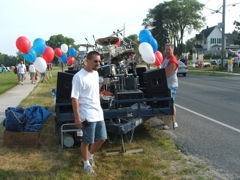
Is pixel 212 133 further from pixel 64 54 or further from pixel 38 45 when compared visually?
pixel 64 54

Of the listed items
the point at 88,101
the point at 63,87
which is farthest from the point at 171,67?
the point at 88,101

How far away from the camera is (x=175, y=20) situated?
79.2 m

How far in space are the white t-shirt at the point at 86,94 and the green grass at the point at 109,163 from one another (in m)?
0.84

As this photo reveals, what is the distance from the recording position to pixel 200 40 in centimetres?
10194

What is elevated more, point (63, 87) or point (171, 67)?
point (171, 67)

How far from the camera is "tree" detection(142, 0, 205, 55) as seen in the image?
3073 inches

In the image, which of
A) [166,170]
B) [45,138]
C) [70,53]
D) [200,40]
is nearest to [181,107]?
[45,138]

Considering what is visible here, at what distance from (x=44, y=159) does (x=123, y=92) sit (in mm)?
2043

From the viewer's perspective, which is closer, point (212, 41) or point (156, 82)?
point (156, 82)

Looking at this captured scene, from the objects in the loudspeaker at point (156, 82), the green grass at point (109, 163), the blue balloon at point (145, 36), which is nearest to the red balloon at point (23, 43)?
the blue balloon at point (145, 36)

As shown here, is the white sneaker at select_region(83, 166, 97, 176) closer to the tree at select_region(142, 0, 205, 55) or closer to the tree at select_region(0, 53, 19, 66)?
the tree at select_region(142, 0, 205, 55)

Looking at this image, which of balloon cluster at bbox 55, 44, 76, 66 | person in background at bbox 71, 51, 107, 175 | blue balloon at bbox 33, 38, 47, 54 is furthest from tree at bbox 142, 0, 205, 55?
person in background at bbox 71, 51, 107, 175

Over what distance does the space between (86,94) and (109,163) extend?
1.25 m

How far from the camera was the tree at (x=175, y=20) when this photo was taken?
78.1 meters
